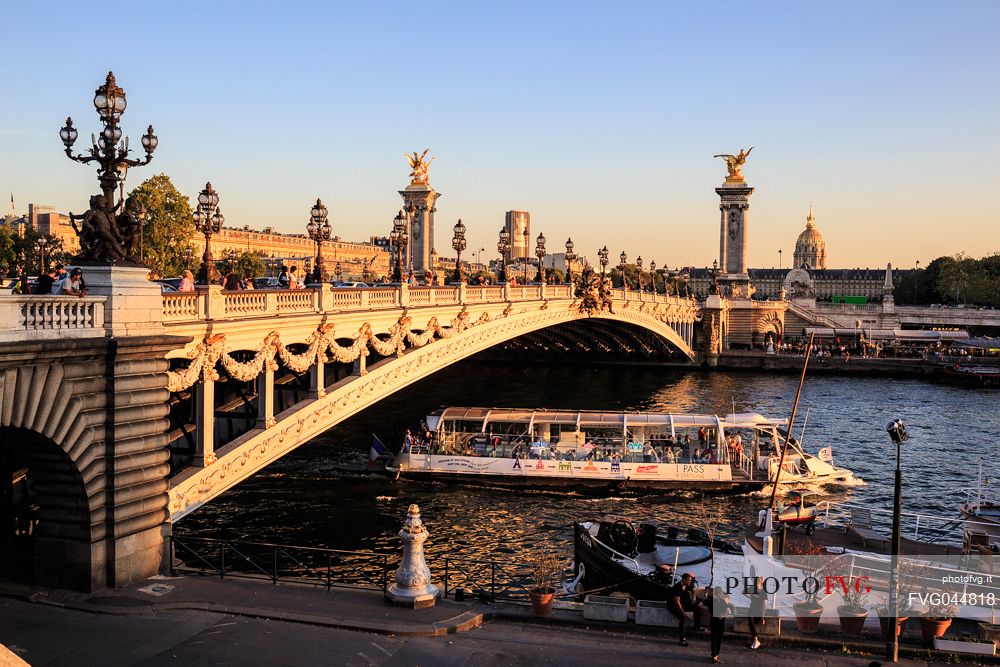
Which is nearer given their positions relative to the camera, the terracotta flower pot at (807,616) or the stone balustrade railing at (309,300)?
the terracotta flower pot at (807,616)

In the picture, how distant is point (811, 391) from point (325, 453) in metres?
42.3

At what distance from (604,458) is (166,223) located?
36.0 m

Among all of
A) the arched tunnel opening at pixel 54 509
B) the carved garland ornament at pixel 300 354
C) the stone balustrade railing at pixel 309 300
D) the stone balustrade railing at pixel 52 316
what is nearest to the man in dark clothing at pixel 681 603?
the arched tunnel opening at pixel 54 509

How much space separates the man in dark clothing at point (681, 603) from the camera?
51.2ft

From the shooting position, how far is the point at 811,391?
2785 inches

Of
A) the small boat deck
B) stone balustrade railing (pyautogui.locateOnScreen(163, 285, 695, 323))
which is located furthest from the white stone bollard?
the small boat deck

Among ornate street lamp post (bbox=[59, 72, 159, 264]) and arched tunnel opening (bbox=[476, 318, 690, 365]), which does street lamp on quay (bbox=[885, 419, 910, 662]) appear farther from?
arched tunnel opening (bbox=[476, 318, 690, 365])

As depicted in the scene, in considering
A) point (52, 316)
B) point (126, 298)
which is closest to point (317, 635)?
point (52, 316)

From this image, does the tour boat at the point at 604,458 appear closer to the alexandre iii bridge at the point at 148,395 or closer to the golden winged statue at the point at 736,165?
the alexandre iii bridge at the point at 148,395

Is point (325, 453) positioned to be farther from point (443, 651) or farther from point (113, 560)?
point (443, 651)

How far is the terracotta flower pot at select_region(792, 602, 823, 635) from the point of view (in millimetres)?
16266

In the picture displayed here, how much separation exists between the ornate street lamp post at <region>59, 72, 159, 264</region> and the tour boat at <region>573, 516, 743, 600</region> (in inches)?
453

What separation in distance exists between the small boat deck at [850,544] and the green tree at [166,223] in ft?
149

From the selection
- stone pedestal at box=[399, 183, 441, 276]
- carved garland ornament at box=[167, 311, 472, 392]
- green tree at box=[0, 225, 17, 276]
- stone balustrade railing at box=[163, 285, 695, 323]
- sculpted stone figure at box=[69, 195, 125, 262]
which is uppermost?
stone pedestal at box=[399, 183, 441, 276]
